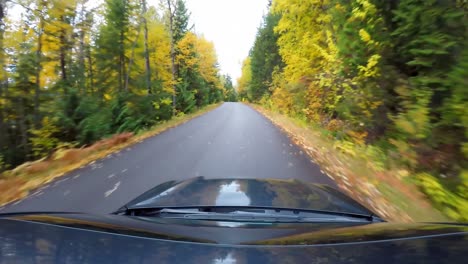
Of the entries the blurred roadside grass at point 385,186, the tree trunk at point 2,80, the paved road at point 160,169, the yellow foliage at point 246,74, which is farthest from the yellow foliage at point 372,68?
the yellow foliage at point 246,74

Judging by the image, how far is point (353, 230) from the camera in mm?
2229

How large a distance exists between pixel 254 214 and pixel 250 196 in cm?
38

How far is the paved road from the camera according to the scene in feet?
21.0

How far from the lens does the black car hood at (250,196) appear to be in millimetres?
3014

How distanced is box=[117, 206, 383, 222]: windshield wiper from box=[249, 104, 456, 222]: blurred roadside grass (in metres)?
2.72

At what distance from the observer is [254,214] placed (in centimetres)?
284

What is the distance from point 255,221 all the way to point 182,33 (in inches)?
1609

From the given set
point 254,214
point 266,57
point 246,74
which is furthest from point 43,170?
point 246,74

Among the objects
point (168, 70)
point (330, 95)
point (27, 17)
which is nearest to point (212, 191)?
point (330, 95)

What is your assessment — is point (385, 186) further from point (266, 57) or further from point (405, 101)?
point (266, 57)

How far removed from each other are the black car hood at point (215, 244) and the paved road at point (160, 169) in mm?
4069

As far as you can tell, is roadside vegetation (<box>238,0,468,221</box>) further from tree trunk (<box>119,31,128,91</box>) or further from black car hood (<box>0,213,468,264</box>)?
tree trunk (<box>119,31,128,91</box>)

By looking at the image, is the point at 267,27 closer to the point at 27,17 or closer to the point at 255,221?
the point at 27,17

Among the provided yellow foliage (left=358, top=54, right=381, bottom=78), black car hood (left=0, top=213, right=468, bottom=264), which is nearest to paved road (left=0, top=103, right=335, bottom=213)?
yellow foliage (left=358, top=54, right=381, bottom=78)
